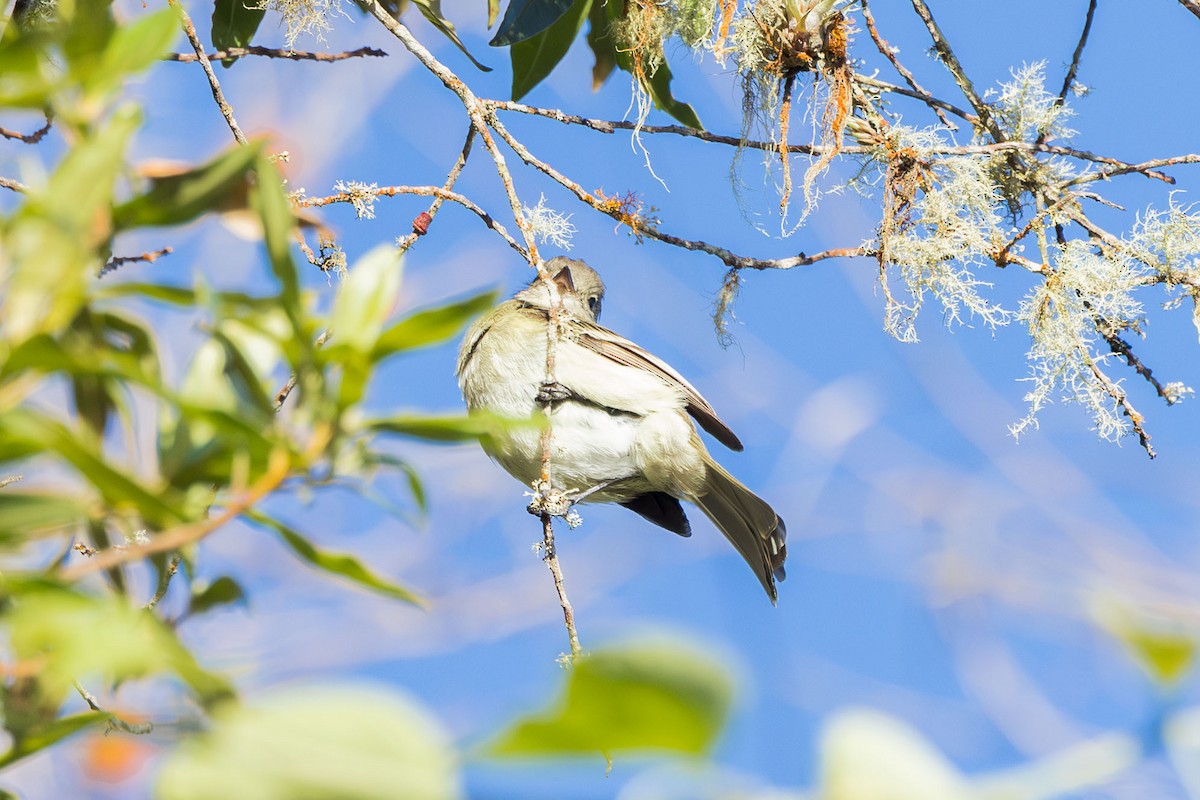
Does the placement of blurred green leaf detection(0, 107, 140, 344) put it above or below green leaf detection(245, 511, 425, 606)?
above

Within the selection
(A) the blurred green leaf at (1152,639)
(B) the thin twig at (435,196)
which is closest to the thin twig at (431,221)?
(B) the thin twig at (435,196)

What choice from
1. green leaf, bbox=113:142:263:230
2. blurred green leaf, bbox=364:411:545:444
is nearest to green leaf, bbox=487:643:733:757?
blurred green leaf, bbox=364:411:545:444

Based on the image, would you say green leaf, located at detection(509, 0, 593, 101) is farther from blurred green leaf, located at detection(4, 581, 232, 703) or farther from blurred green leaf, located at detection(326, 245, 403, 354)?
blurred green leaf, located at detection(4, 581, 232, 703)

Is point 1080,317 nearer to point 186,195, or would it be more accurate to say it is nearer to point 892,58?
point 892,58

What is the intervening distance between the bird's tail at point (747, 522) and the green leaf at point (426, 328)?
363 centimetres

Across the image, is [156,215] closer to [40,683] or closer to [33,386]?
[33,386]

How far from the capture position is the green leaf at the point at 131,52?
2.84 ft

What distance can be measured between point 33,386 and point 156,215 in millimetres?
152

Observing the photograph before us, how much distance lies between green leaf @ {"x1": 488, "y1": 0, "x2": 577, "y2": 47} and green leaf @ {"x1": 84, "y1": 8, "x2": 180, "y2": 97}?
5.67 feet

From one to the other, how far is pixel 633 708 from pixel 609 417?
4.12 meters

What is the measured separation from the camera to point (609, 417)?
459cm

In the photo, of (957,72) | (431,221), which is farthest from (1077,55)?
(431,221)

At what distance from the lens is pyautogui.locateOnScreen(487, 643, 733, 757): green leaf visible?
0.46 meters

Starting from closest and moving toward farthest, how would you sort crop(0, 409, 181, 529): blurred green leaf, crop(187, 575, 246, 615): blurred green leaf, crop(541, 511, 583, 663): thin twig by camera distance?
crop(0, 409, 181, 529): blurred green leaf → crop(187, 575, 246, 615): blurred green leaf → crop(541, 511, 583, 663): thin twig
